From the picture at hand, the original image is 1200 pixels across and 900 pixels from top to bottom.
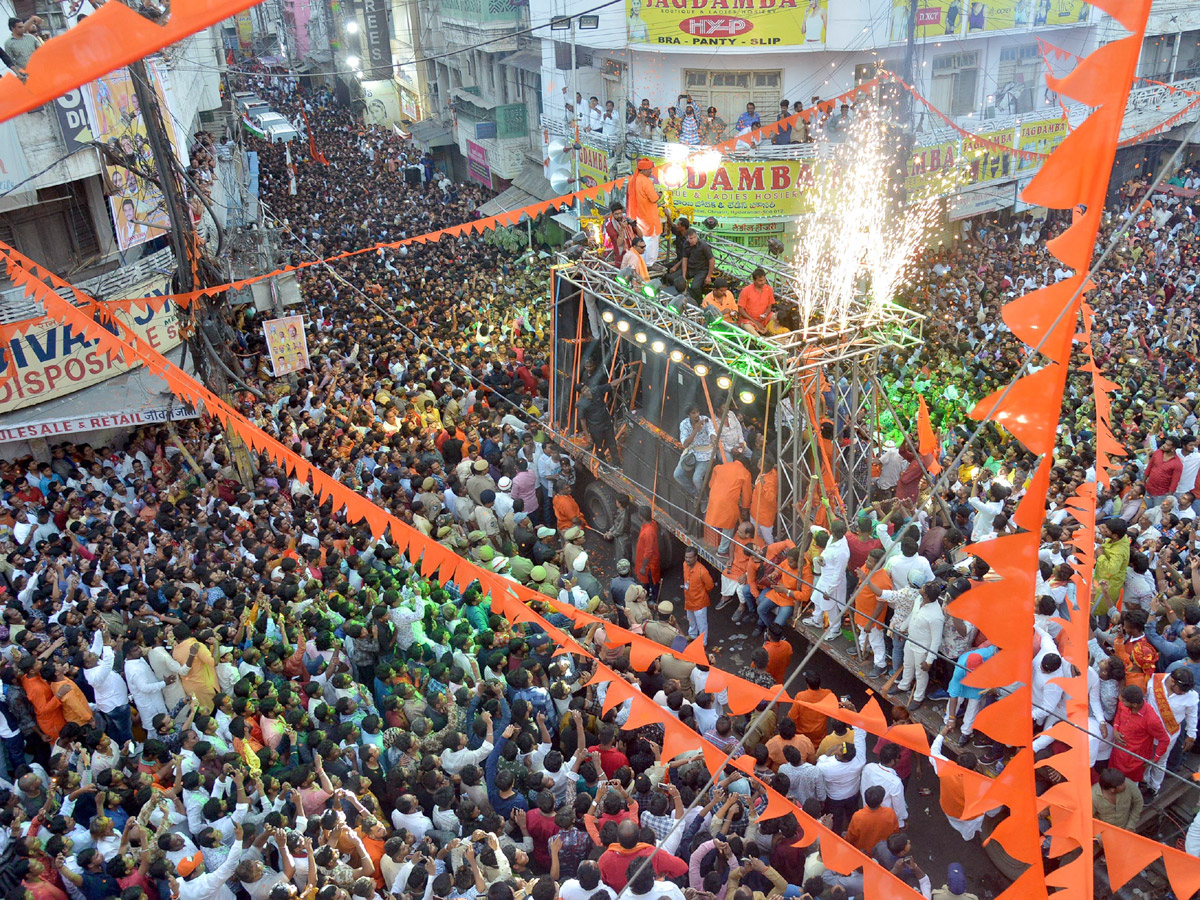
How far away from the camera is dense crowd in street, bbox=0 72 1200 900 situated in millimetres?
5957

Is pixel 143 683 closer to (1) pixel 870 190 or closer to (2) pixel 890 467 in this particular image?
(2) pixel 890 467

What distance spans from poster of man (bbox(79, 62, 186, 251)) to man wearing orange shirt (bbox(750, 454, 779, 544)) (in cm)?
926

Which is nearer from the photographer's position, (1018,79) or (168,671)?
(168,671)

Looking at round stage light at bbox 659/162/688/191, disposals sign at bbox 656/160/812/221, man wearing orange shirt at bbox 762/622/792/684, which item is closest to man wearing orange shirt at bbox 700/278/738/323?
man wearing orange shirt at bbox 762/622/792/684

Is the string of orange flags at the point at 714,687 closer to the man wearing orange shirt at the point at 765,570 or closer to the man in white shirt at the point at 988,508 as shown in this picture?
the man wearing orange shirt at the point at 765,570

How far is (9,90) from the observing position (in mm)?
4074

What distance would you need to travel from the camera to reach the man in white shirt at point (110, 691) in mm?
7535

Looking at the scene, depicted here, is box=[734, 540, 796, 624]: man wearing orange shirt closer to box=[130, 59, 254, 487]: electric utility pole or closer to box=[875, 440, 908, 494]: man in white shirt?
box=[875, 440, 908, 494]: man in white shirt

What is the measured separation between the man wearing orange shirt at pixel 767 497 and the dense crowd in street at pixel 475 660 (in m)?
0.07

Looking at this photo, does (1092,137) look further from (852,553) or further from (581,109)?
(581,109)

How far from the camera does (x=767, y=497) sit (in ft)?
30.7

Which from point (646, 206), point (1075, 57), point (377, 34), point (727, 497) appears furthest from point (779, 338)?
point (377, 34)

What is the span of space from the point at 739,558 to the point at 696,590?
0.57m

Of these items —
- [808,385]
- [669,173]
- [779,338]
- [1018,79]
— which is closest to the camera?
[808,385]
